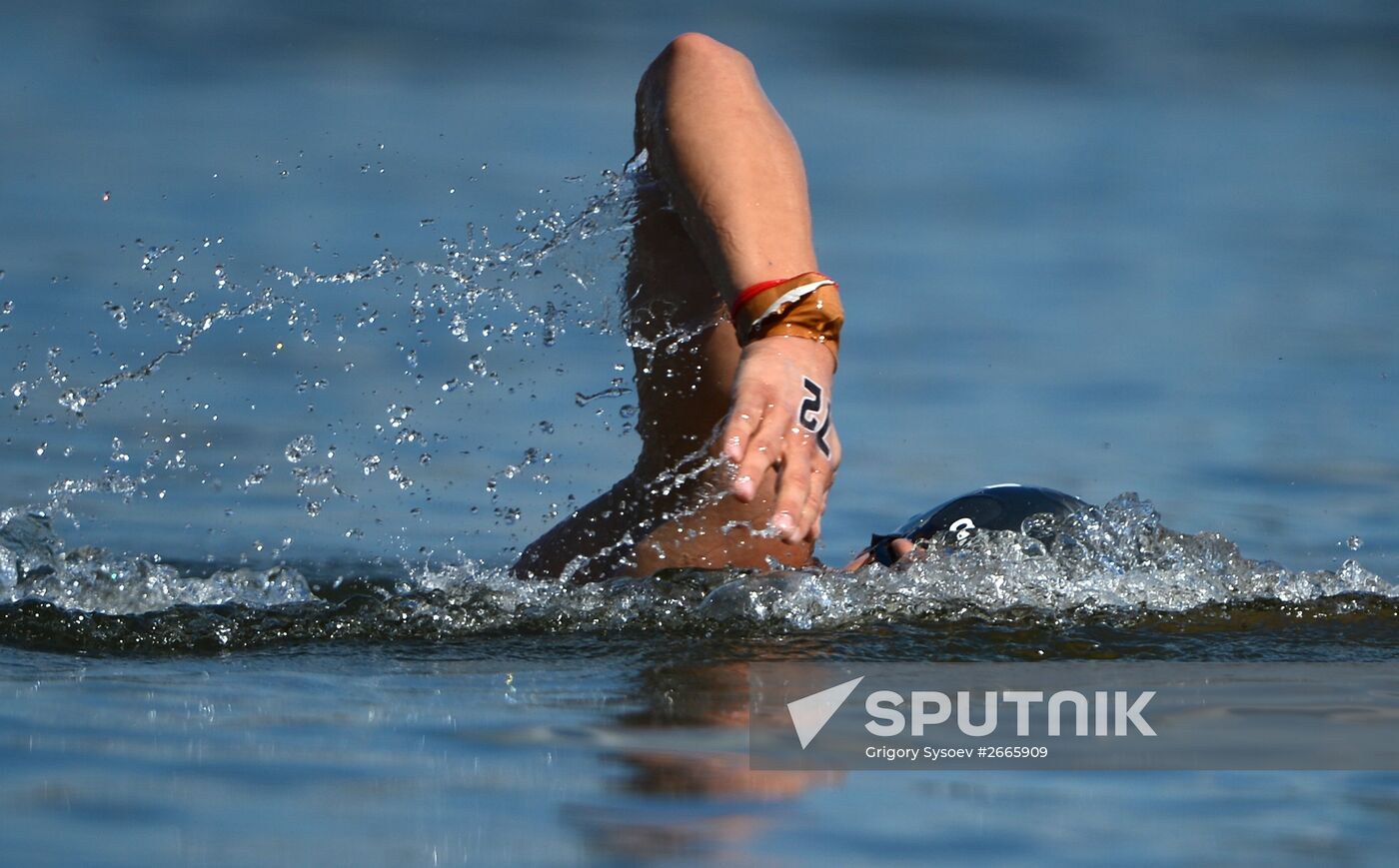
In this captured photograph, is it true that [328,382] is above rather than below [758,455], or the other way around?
Result: above

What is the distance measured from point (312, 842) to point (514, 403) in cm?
470

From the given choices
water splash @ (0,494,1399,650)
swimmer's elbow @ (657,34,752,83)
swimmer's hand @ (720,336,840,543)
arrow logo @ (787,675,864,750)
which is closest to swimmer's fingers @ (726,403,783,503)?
swimmer's hand @ (720,336,840,543)

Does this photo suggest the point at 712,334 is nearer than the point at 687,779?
No

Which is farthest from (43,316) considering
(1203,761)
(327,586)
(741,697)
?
(1203,761)

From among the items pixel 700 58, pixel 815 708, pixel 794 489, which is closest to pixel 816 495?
pixel 794 489

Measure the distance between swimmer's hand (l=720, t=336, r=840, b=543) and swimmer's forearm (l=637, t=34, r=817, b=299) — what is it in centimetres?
25

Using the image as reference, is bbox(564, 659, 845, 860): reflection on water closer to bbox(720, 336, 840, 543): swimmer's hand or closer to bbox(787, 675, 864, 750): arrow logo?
bbox(787, 675, 864, 750): arrow logo

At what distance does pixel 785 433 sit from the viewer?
2400mm

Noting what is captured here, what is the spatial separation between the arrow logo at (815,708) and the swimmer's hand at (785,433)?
200 mm

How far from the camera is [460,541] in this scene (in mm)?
5008

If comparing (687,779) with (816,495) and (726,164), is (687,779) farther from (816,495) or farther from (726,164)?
(726,164)

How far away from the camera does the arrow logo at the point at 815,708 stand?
7.66 feet

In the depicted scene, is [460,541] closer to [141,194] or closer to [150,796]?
[150,796]

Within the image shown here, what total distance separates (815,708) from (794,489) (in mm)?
287
